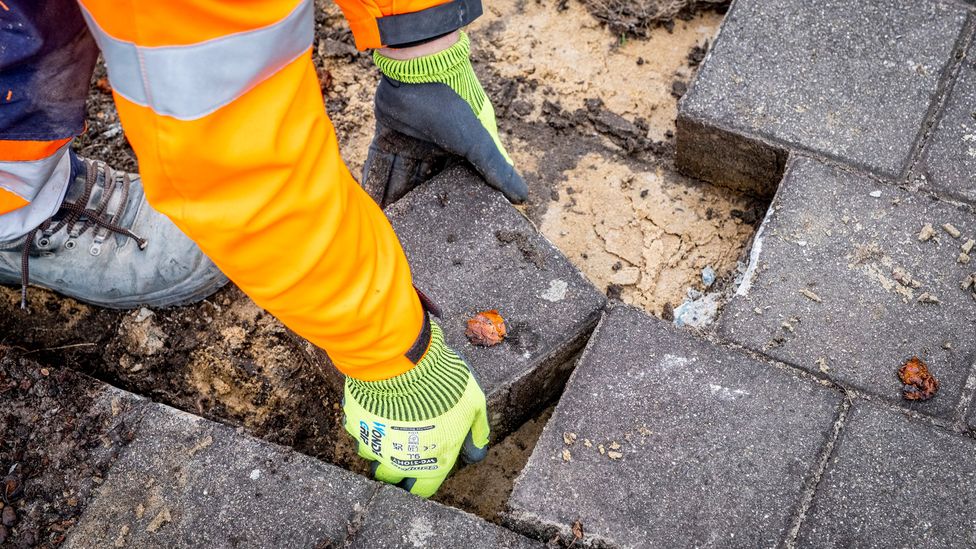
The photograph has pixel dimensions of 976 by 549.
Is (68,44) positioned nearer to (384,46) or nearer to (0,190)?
(0,190)

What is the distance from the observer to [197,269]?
7.86ft

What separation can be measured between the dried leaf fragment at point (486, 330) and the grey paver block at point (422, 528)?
448 millimetres

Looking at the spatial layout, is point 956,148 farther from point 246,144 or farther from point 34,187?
point 34,187

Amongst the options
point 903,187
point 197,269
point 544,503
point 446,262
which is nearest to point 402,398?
point 544,503

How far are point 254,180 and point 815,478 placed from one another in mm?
1402

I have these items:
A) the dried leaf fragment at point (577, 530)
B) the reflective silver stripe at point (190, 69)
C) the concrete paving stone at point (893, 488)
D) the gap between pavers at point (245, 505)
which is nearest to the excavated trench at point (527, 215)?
the gap between pavers at point (245, 505)

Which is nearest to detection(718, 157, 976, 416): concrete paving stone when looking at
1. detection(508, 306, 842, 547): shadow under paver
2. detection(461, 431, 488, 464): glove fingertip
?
detection(508, 306, 842, 547): shadow under paver

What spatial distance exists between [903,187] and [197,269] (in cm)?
203

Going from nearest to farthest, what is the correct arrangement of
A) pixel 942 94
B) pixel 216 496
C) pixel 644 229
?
pixel 216 496 < pixel 942 94 < pixel 644 229

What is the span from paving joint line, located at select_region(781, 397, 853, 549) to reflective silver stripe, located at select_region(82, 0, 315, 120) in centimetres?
145

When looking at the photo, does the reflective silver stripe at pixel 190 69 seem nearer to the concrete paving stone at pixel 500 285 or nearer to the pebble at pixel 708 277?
the concrete paving stone at pixel 500 285

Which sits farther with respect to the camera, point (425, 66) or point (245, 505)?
point (425, 66)

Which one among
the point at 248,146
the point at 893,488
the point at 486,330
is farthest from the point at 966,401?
the point at 248,146

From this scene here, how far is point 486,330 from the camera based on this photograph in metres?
2.12
